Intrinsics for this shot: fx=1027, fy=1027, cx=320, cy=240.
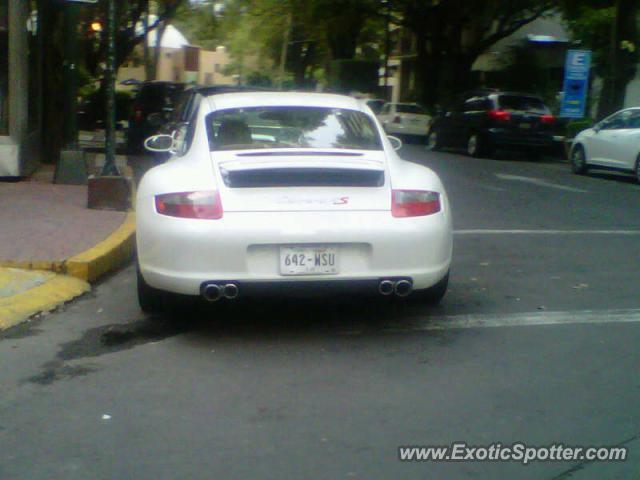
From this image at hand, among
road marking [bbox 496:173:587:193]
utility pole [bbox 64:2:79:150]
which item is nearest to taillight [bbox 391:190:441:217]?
utility pole [bbox 64:2:79:150]

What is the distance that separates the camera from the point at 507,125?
2395cm

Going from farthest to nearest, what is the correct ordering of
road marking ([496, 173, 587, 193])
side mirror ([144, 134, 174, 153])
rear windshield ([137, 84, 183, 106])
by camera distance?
rear windshield ([137, 84, 183, 106]), road marking ([496, 173, 587, 193]), side mirror ([144, 134, 174, 153])

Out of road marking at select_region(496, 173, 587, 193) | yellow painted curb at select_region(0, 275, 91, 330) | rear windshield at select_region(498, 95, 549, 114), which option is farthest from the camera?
rear windshield at select_region(498, 95, 549, 114)

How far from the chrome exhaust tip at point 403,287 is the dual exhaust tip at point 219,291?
98cm

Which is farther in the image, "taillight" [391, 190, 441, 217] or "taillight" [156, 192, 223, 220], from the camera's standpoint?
"taillight" [391, 190, 441, 217]

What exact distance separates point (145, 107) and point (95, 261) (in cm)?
1489

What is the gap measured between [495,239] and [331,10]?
88.3 feet

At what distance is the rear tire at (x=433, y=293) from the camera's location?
7.01 meters

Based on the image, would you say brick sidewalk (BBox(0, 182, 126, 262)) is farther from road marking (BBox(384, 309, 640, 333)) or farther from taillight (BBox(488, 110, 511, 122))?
taillight (BBox(488, 110, 511, 122))

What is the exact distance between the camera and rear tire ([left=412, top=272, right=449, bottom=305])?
701cm

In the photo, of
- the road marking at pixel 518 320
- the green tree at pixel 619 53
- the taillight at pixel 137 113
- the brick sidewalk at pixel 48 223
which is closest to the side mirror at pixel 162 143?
the brick sidewalk at pixel 48 223

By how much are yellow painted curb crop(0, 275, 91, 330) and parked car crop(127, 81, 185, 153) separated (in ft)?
47.6

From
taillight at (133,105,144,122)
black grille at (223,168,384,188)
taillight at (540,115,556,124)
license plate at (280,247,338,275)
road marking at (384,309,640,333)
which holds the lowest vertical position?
taillight at (133,105,144,122)

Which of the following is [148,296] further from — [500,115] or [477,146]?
[477,146]
